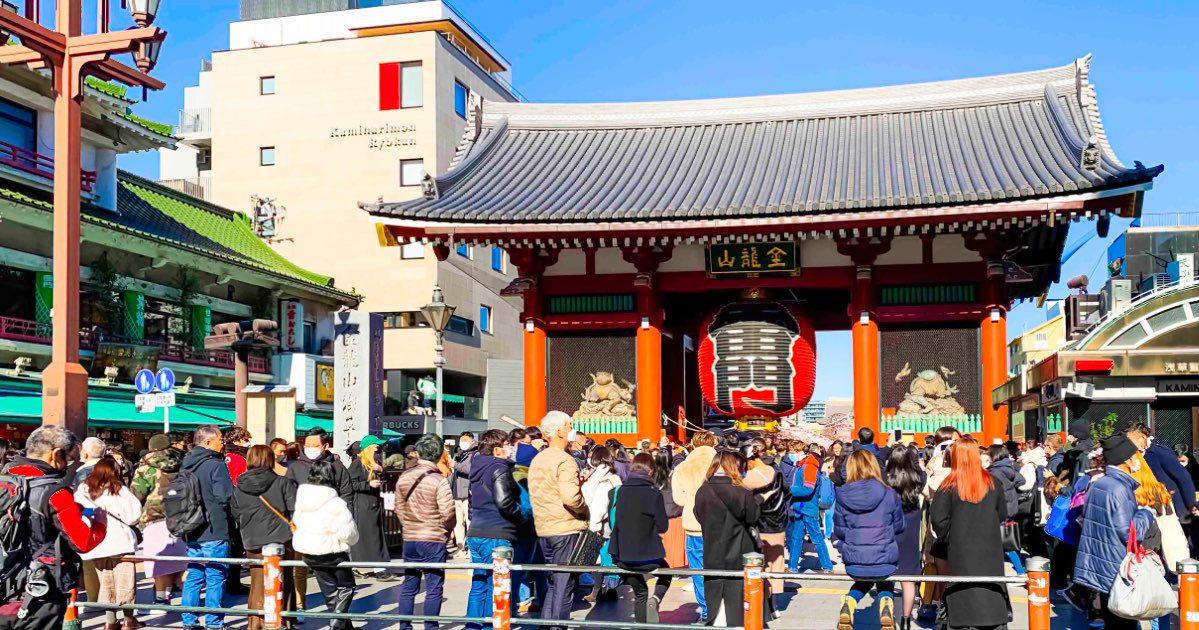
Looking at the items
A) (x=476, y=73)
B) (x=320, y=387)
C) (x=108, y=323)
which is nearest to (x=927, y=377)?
(x=108, y=323)

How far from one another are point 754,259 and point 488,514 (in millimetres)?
10957

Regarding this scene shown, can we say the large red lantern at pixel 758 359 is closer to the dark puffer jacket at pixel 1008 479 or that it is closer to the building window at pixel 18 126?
the dark puffer jacket at pixel 1008 479

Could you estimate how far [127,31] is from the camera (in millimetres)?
13164

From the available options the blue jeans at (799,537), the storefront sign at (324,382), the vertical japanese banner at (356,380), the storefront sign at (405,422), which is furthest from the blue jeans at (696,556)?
the storefront sign at (324,382)

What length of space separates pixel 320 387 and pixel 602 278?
19327 millimetres

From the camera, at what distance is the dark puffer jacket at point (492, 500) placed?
34.8 feet

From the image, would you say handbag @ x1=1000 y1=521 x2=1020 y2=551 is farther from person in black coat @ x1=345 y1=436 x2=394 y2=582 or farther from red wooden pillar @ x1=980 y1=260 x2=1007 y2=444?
person in black coat @ x1=345 y1=436 x2=394 y2=582

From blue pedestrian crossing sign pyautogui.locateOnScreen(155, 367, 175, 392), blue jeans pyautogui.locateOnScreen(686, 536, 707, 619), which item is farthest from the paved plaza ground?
blue pedestrian crossing sign pyautogui.locateOnScreen(155, 367, 175, 392)

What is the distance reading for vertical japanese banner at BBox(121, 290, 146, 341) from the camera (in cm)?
3020

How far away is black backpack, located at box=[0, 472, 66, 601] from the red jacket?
5cm

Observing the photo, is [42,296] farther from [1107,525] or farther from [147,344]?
[1107,525]

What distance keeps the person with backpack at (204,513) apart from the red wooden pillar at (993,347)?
13.0m

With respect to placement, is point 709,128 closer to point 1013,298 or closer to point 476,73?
point 1013,298

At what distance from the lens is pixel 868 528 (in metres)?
9.88
